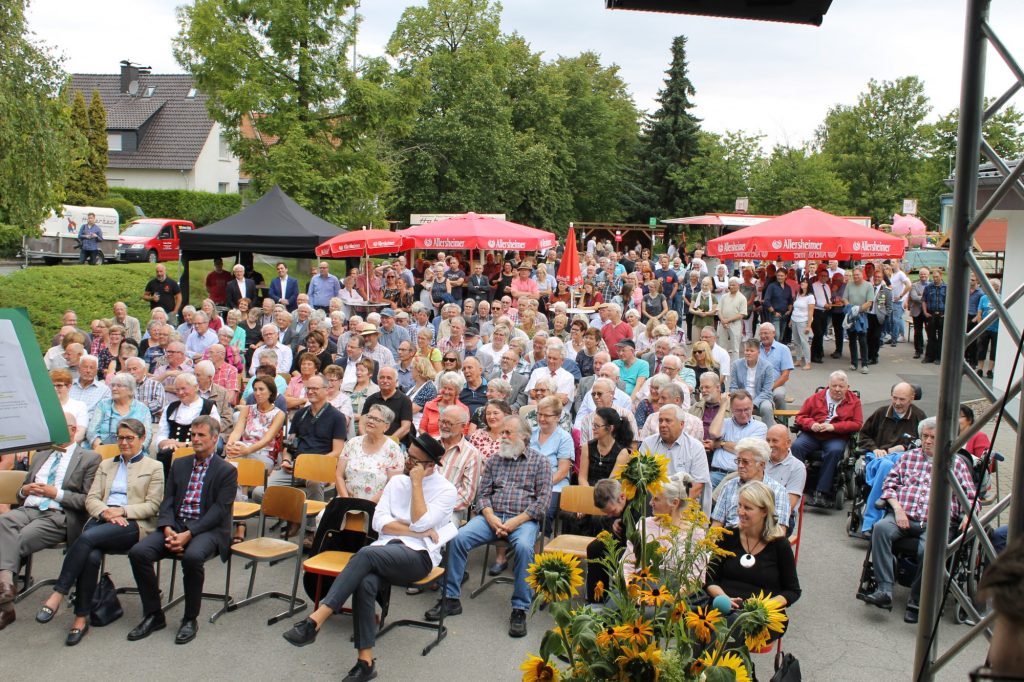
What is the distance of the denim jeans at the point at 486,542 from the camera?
6.18 metres

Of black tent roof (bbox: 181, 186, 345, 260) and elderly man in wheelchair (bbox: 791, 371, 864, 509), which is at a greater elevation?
black tent roof (bbox: 181, 186, 345, 260)

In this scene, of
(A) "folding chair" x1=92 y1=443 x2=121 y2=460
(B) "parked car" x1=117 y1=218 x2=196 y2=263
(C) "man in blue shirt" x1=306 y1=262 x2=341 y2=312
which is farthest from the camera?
(B) "parked car" x1=117 y1=218 x2=196 y2=263

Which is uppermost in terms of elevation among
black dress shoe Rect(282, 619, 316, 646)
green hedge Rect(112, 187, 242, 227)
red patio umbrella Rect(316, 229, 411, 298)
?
green hedge Rect(112, 187, 242, 227)

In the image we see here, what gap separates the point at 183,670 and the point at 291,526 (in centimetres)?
236

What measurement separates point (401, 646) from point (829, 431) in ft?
15.4

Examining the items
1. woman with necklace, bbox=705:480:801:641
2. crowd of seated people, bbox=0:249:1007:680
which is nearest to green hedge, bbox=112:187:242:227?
crowd of seated people, bbox=0:249:1007:680

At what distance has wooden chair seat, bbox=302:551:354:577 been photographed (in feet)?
19.5

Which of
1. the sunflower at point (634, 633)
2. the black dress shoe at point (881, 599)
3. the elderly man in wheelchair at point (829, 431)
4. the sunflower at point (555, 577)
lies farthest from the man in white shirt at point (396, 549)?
the elderly man in wheelchair at point (829, 431)

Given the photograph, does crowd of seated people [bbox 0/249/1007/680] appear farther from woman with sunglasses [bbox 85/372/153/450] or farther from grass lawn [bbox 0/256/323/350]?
grass lawn [bbox 0/256/323/350]

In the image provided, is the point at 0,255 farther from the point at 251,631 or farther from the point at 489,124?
the point at 251,631

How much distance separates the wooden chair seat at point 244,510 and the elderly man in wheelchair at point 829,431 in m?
4.93

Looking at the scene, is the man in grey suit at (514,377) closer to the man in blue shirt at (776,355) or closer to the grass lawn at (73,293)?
the man in blue shirt at (776,355)

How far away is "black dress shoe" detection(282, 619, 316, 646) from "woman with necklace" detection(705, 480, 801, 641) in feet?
8.02

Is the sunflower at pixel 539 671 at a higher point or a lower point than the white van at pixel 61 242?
lower
